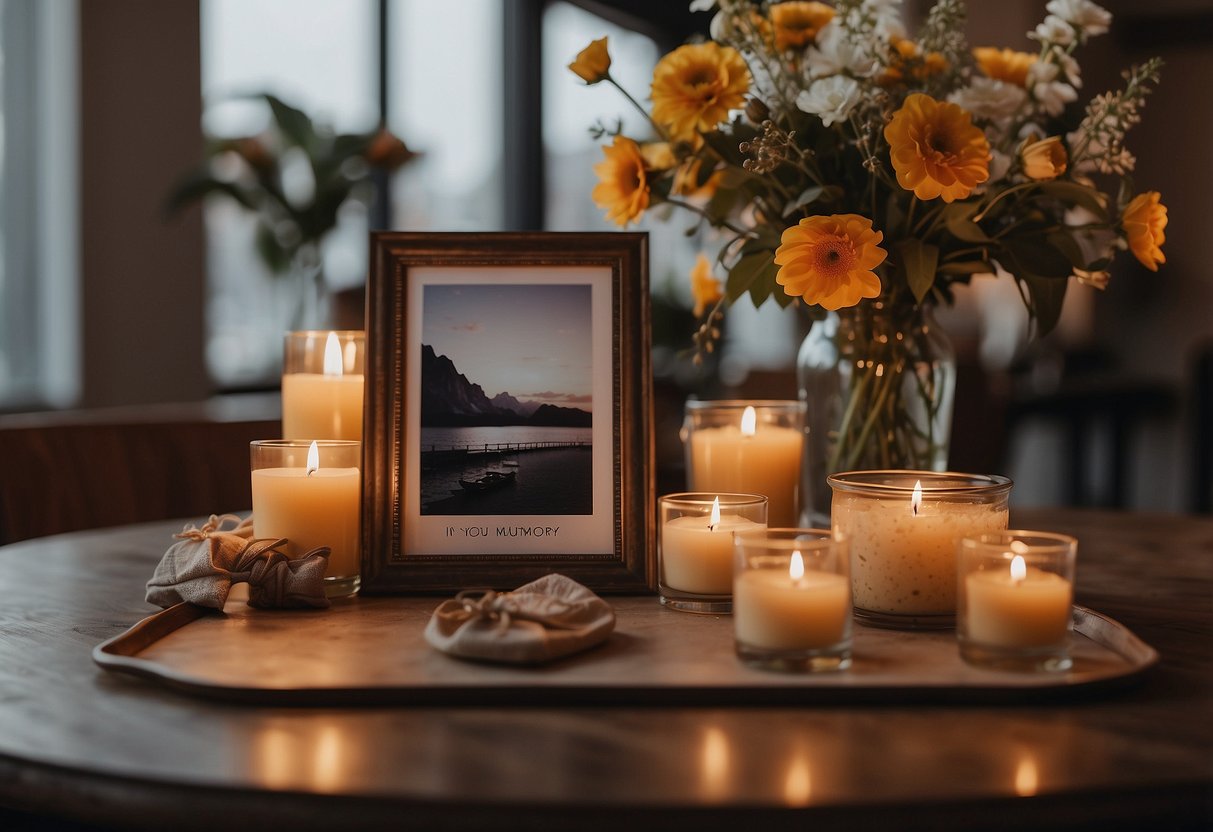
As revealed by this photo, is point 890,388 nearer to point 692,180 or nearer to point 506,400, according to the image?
point 692,180

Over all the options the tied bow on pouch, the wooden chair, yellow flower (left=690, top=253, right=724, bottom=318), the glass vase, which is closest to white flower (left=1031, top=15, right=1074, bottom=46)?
the glass vase

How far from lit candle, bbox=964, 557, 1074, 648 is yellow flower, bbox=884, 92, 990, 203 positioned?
327 mm

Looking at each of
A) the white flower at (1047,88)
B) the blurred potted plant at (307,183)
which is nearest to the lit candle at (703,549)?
the white flower at (1047,88)

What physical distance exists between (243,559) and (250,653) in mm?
144

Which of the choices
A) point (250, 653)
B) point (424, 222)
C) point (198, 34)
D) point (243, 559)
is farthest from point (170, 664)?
point (424, 222)

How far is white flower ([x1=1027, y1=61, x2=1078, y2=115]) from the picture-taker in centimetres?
112

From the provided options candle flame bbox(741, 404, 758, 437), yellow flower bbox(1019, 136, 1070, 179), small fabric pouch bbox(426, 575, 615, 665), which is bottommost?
small fabric pouch bbox(426, 575, 615, 665)

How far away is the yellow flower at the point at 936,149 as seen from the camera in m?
0.90

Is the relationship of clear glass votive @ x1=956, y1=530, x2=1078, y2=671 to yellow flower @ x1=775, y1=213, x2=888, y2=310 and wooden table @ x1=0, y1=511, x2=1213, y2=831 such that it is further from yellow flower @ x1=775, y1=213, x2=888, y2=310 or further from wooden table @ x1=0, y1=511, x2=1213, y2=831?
yellow flower @ x1=775, y1=213, x2=888, y2=310

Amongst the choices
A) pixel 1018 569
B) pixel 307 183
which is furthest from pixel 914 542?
pixel 307 183

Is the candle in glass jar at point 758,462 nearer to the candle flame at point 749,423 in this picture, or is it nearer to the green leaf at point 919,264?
the candle flame at point 749,423

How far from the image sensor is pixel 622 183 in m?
1.10

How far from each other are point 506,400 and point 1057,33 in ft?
2.09

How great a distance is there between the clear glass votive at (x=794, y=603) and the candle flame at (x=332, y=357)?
1.56 ft
